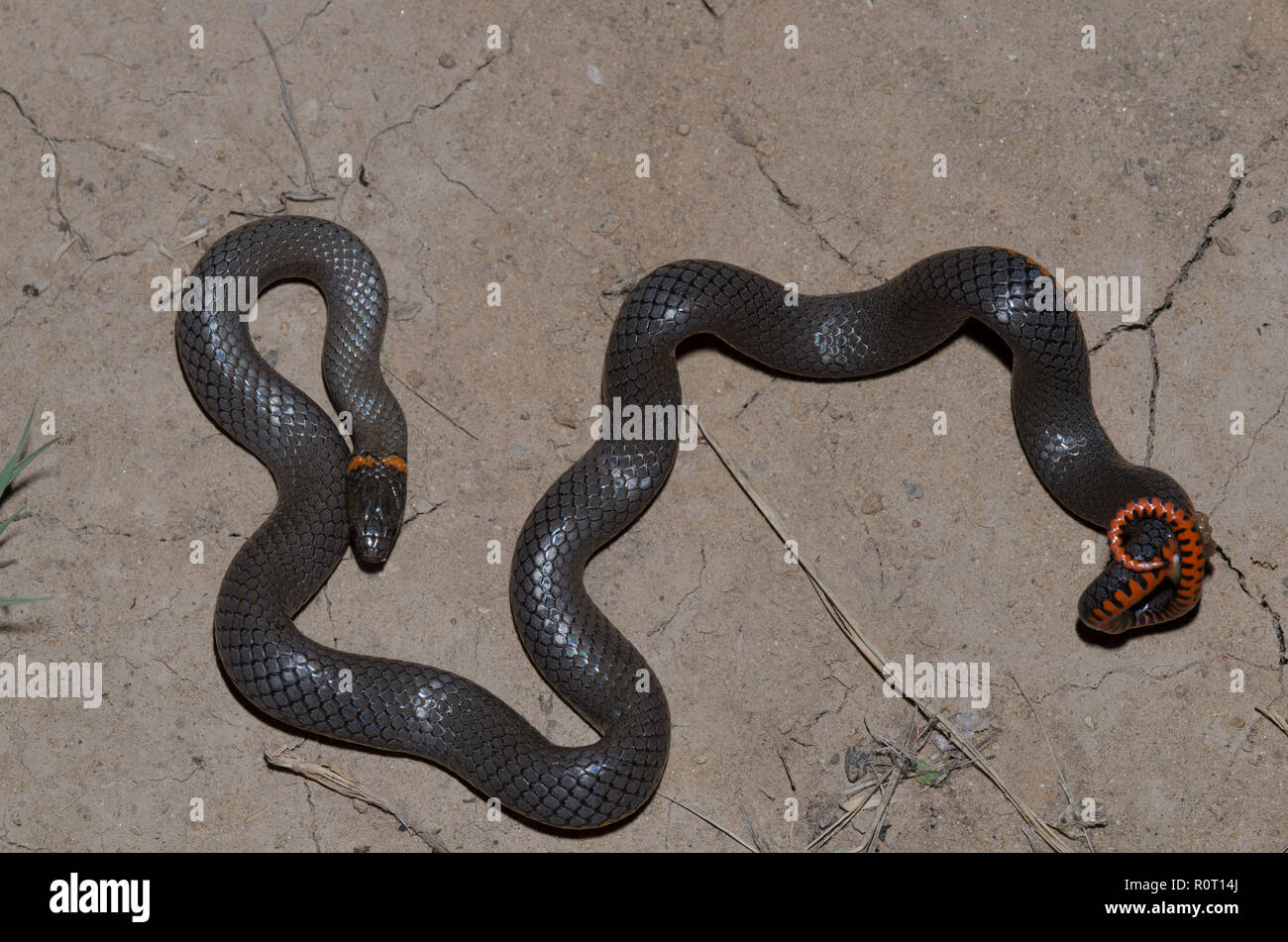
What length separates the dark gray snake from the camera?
20.4ft

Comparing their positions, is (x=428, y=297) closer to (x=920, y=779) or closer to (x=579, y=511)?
(x=579, y=511)

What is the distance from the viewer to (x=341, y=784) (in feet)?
21.6

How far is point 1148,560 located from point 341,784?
4734mm

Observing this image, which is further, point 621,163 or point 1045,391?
point 621,163

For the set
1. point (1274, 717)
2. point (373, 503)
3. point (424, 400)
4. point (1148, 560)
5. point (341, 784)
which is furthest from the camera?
point (424, 400)

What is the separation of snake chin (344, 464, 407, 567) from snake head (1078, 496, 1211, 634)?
4.01 metres

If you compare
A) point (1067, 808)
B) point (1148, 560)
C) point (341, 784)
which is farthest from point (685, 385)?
point (1067, 808)

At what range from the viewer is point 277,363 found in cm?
706

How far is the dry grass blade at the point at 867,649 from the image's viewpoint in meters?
6.63

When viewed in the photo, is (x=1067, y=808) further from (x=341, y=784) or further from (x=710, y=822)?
(x=341, y=784)

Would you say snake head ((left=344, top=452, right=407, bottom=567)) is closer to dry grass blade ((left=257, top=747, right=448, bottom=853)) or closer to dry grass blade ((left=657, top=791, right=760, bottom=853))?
dry grass blade ((left=257, top=747, right=448, bottom=853))
